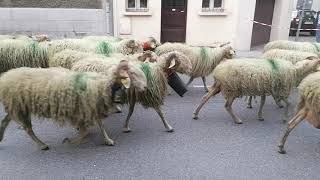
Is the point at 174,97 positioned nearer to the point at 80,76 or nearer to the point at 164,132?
the point at 164,132

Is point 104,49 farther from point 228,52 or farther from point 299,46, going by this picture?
point 299,46

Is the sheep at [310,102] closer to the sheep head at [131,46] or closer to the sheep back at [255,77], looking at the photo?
the sheep back at [255,77]

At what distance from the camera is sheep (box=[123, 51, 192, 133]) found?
15.0ft

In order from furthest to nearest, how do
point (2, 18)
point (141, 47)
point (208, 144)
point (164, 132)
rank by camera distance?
point (2, 18)
point (141, 47)
point (164, 132)
point (208, 144)

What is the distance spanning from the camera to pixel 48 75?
3969mm

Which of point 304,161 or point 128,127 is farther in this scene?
point 128,127

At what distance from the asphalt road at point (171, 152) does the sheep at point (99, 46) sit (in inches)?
53.9

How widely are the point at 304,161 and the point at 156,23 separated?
7.78 m

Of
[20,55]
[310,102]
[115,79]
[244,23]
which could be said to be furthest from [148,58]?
[244,23]

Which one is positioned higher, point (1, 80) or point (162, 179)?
point (1, 80)

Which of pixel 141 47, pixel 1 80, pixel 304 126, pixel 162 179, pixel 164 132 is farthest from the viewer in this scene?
pixel 141 47

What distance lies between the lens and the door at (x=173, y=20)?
37.2ft

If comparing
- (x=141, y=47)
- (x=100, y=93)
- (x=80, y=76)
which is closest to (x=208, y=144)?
(x=100, y=93)

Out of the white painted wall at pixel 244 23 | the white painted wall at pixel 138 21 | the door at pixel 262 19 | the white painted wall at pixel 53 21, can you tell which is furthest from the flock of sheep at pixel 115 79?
the door at pixel 262 19
